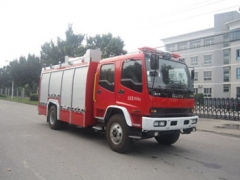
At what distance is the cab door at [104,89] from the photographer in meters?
7.06

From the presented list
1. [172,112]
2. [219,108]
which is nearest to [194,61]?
[219,108]

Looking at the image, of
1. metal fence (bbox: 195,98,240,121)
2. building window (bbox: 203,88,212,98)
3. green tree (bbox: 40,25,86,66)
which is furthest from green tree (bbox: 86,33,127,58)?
building window (bbox: 203,88,212,98)

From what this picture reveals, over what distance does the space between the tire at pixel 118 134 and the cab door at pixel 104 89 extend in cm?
55

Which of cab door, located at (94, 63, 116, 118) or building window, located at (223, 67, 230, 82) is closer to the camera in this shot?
cab door, located at (94, 63, 116, 118)

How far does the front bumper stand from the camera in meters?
5.83

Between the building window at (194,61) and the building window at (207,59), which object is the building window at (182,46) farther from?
the building window at (207,59)

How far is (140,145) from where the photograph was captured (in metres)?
7.66

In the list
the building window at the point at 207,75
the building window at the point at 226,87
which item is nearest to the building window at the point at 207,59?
the building window at the point at 207,75

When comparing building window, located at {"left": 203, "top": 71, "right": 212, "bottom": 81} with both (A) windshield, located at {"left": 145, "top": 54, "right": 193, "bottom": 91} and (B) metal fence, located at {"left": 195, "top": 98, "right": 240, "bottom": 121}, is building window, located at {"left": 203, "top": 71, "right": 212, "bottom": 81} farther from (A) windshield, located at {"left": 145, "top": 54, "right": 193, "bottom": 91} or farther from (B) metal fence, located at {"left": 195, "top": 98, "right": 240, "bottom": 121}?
(A) windshield, located at {"left": 145, "top": 54, "right": 193, "bottom": 91}

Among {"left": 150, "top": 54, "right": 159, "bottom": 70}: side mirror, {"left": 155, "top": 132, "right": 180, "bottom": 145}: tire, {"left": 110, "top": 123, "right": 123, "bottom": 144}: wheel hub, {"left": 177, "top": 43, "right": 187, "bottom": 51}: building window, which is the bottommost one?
{"left": 155, "top": 132, "right": 180, "bottom": 145}: tire

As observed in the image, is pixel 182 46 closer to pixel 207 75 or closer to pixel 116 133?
pixel 207 75

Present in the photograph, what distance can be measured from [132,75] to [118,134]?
1651 millimetres

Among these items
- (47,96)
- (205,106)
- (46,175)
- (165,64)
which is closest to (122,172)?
(46,175)

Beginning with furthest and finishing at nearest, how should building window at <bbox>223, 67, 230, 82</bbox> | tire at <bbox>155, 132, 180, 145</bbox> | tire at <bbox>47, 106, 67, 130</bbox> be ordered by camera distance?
1. building window at <bbox>223, 67, 230, 82</bbox>
2. tire at <bbox>47, 106, 67, 130</bbox>
3. tire at <bbox>155, 132, 180, 145</bbox>
